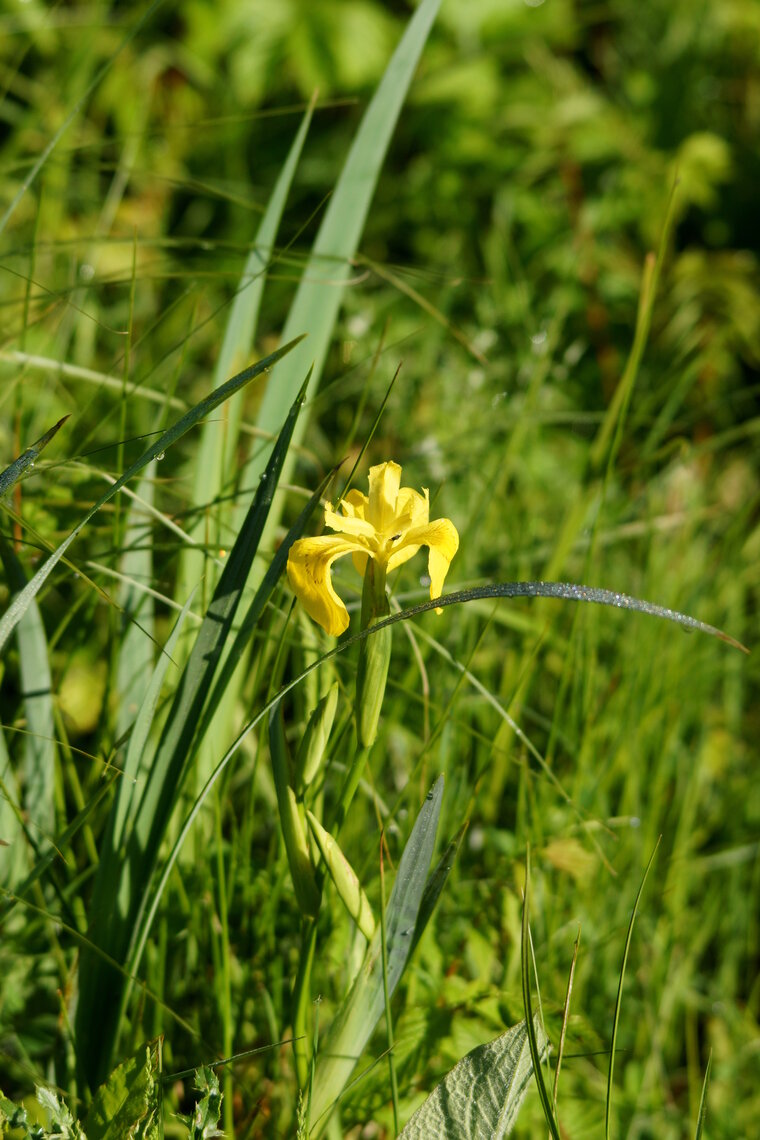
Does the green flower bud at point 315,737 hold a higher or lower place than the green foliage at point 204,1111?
higher

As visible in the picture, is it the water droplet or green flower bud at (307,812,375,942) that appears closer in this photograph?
green flower bud at (307,812,375,942)

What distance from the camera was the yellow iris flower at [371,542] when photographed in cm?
65

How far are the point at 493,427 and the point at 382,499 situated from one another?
0.80 metres

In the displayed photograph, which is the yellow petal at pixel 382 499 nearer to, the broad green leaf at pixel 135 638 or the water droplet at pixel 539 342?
the broad green leaf at pixel 135 638

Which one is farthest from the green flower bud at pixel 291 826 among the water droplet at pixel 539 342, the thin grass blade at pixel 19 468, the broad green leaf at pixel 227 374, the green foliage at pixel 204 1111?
the water droplet at pixel 539 342

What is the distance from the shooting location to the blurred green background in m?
0.98

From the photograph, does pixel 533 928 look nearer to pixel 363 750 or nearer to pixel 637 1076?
pixel 637 1076

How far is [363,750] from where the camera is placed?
0.71 m

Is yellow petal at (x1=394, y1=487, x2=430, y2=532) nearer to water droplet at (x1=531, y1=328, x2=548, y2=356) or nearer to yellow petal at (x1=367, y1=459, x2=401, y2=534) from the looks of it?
yellow petal at (x1=367, y1=459, x2=401, y2=534)

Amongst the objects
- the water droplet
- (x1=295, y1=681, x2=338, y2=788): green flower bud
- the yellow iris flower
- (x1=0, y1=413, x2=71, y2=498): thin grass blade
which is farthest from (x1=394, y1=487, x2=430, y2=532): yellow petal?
the water droplet

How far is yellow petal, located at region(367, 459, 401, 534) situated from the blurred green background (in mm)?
150

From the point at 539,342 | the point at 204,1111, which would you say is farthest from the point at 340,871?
the point at 539,342

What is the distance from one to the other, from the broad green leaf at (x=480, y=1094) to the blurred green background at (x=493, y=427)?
132 mm

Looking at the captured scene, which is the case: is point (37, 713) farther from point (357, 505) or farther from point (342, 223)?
point (342, 223)
